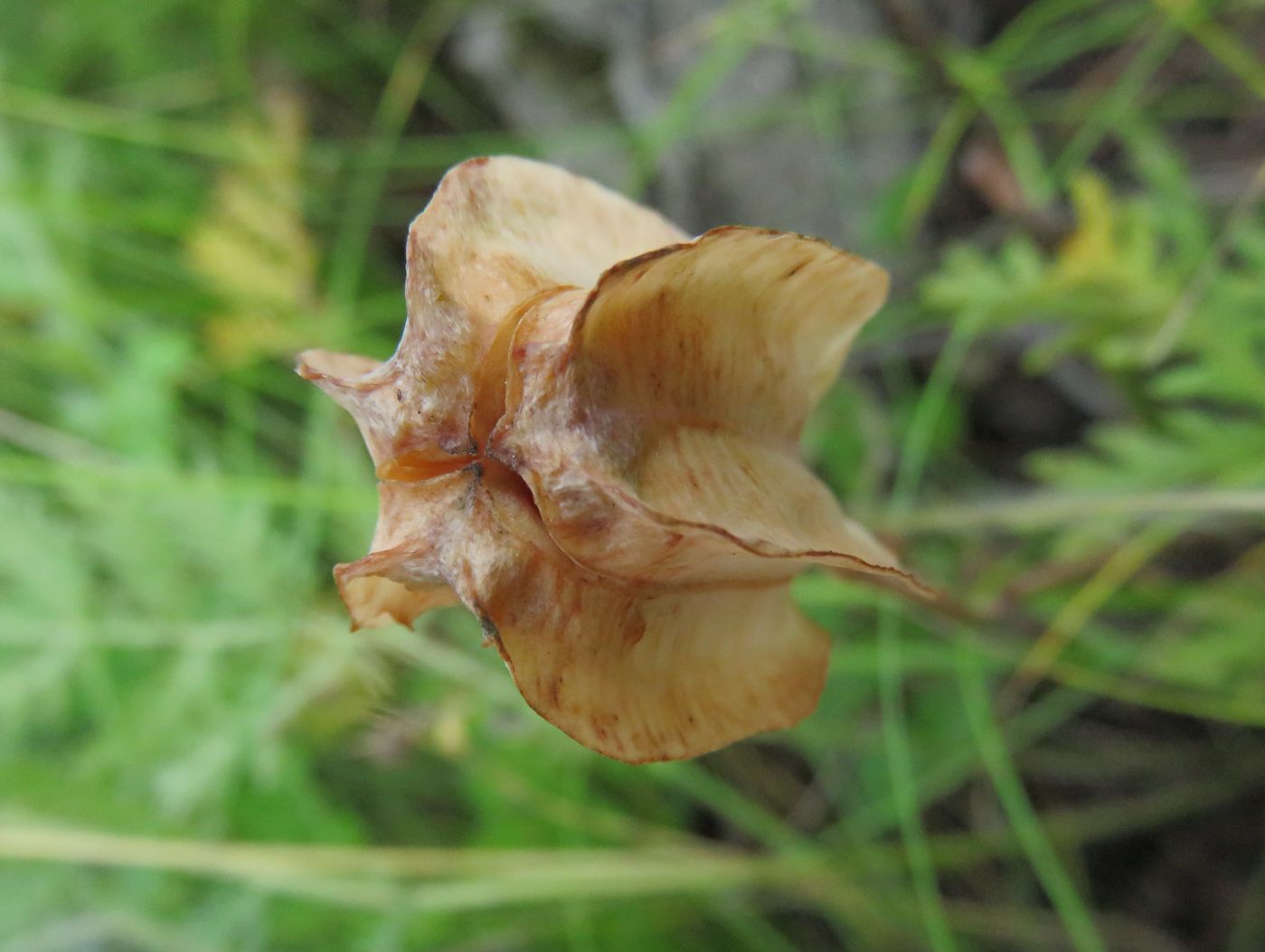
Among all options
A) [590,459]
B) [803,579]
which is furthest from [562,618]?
[803,579]

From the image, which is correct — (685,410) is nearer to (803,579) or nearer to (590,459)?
(590,459)

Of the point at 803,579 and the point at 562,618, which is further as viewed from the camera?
the point at 803,579

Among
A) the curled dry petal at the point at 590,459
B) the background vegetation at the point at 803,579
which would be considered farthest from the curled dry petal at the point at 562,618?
the background vegetation at the point at 803,579

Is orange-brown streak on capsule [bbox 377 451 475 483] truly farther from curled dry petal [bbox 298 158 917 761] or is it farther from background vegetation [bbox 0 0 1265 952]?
background vegetation [bbox 0 0 1265 952]

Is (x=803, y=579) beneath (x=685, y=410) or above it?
above

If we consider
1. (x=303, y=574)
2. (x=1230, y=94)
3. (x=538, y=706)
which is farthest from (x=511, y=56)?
(x=538, y=706)

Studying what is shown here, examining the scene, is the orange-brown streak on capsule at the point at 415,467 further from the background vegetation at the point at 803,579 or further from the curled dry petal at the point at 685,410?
the background vegetation at the point at 803,579

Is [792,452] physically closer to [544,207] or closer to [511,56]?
A: [544,207]
